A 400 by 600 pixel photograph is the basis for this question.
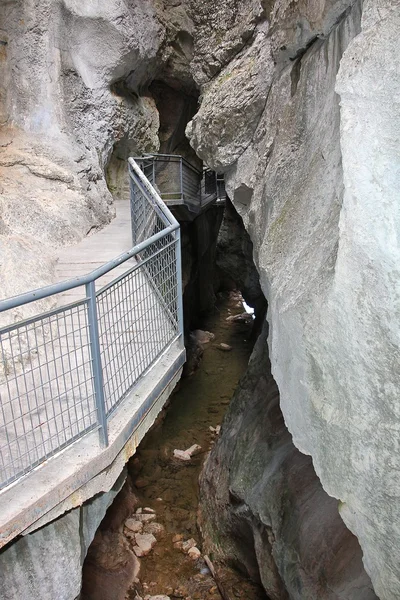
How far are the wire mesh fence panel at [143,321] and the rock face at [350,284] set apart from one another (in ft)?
3.88

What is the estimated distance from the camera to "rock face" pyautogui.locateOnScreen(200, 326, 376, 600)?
3578mm

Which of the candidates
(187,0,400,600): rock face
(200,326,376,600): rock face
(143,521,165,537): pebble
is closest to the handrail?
(187,0,400,600): rock face

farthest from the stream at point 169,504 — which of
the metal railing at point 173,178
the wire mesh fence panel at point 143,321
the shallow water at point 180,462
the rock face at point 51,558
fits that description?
the metal railing at point 173,178

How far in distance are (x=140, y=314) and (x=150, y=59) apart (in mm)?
8825

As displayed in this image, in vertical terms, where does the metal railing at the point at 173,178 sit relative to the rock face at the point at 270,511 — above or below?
above

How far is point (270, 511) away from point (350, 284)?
322 cm

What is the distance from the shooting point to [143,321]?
13.3 feet

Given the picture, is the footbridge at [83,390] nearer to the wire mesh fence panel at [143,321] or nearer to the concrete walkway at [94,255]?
the wire mesh fence panel at [143,321]

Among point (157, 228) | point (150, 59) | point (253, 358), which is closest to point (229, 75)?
point (157, 228)

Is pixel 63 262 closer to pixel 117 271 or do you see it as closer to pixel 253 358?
pixel 117 271

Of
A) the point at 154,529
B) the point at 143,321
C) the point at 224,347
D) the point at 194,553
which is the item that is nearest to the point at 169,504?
the point at 154,529

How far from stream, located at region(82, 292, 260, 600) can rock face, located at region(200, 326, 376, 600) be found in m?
0.40

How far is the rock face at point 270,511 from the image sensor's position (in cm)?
358

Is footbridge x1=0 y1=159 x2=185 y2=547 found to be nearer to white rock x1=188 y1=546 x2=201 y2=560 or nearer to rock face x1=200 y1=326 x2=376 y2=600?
rock face x1=200 y1=326 x2=376 y2=600
